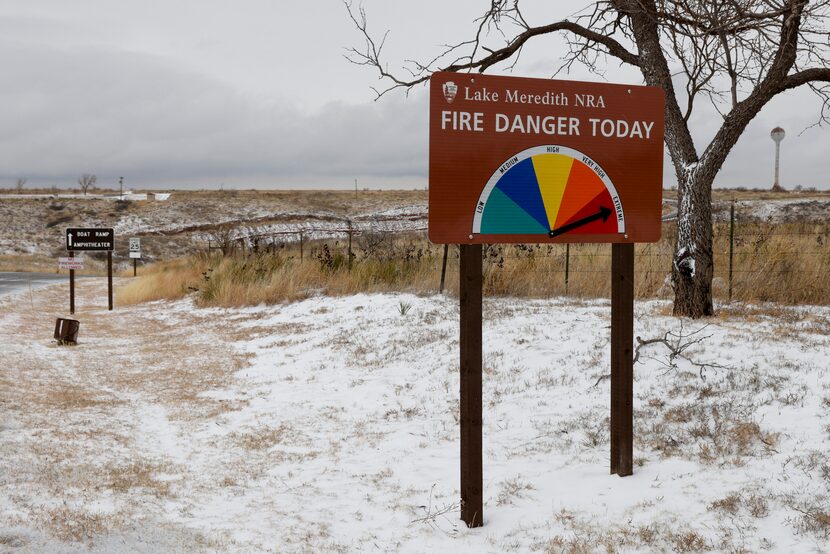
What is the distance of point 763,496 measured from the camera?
4.42 metres

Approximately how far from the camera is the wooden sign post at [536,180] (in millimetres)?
4359

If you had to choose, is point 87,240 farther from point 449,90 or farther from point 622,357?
point 622,357

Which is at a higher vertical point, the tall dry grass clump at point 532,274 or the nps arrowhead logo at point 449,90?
the nps arrowhead logo at point 449,90

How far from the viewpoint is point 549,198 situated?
4.61m

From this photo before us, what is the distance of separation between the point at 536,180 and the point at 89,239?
1564cm

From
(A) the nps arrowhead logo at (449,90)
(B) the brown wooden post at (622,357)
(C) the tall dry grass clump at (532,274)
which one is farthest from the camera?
(C) the tall dry grass clump at (532,274)

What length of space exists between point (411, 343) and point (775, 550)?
6593 millimetres

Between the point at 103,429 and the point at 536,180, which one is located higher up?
the point at 536,180

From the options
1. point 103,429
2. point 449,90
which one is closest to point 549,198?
point 449,90

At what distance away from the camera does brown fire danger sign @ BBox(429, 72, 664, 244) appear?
4.34 meters

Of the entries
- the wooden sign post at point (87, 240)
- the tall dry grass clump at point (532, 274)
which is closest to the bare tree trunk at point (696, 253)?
the tall dry grass clump at point (532, 274)

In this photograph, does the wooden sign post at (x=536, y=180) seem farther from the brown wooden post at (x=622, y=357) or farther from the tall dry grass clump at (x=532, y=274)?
the tall dry grass clump at (x=532, y=274)

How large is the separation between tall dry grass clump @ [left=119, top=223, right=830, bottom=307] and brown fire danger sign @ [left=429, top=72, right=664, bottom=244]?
7071 mm

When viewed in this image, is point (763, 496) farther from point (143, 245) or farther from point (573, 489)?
point (143, 245)
